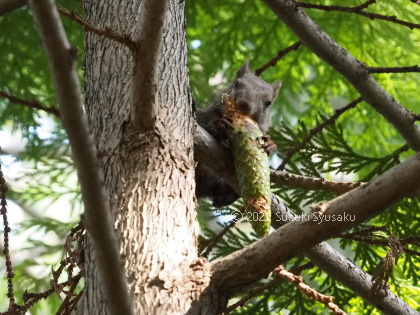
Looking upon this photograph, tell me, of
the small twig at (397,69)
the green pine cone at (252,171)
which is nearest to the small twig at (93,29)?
the green pine cone at (252,171)

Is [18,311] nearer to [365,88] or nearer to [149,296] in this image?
[149,296]

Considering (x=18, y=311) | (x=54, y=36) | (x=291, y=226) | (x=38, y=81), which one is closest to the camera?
(x=54, y=36)

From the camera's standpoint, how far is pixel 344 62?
2807 millimetres

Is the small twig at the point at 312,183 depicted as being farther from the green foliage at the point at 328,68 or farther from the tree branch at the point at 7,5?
the tree branch at the point at 7,5

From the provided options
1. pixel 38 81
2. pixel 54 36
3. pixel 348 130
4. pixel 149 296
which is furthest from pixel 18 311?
pixel 348 130

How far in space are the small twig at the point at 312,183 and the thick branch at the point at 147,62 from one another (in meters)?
0.72

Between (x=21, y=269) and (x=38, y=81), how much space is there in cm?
155

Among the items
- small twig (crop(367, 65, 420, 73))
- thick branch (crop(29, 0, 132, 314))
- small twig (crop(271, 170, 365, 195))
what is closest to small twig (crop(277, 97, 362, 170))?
small twig (crop(367, 65, 420, 73))

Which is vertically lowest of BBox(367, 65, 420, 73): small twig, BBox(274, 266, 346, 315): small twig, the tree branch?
BBox(274, 266, 346, 315): small twig

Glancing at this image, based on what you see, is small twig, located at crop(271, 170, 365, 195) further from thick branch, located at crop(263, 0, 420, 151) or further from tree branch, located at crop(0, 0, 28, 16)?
tree branch, located at crop(0, 0, 28, 16)

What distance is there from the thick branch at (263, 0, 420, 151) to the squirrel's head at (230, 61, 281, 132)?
0.56 meters

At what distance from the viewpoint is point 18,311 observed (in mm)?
2029

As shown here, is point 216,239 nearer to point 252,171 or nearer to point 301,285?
point 252,171

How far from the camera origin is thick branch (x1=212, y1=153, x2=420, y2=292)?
156 cm
